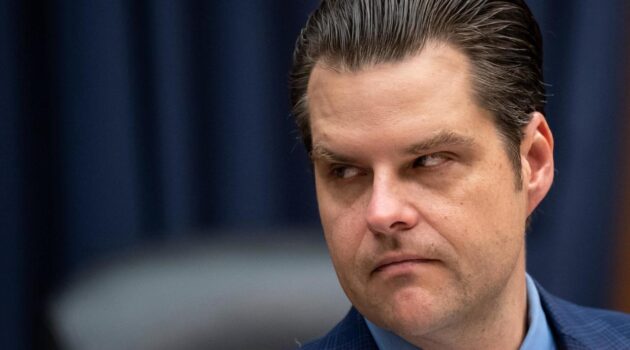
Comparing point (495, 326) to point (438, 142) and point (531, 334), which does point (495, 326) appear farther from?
Result: point (438, 142)

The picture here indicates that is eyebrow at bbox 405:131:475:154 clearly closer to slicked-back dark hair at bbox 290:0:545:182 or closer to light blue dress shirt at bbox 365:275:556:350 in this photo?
slicked-back dark hair at bbox 290:0:545:182

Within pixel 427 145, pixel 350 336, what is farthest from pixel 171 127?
pixel 427 145

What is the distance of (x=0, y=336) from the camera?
1.82 meters

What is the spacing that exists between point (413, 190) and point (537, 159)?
0.23m

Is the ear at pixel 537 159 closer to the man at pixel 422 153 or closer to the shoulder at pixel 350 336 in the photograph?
the man at pixel 422 153

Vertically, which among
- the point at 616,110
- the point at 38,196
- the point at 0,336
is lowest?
the point at 0,336

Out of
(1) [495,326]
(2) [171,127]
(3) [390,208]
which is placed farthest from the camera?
(2) [171,127]

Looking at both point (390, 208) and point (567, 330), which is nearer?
point (390, 208)

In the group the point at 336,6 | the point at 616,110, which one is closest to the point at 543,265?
the point at 616,110

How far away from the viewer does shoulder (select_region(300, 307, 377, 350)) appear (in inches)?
46.4

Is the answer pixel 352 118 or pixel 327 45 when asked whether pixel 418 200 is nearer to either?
pixel 352 118

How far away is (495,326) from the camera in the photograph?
119 centimetres

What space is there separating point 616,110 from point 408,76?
3.18 feet

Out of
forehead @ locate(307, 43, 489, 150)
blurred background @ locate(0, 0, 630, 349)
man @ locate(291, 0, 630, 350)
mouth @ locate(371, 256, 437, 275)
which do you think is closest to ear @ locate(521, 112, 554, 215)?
man @ locate(291, 0, 630, 350)
